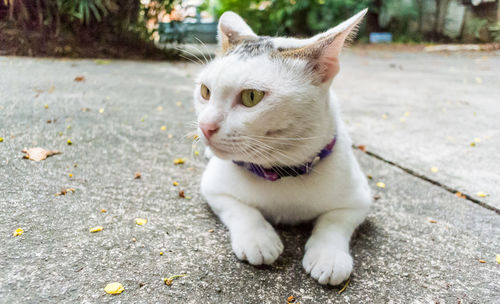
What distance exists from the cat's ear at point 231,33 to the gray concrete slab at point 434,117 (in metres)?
1.61

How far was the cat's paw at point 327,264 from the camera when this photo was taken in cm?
139

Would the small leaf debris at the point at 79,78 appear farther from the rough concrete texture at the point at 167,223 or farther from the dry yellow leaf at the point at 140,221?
the dry yellow leaf at the point at 140,221

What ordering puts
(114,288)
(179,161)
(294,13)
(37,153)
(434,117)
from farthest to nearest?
(294,13), (434,117), (179,161), (37,153), (114,288)

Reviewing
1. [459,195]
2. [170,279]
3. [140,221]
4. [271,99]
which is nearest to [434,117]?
[459,195]

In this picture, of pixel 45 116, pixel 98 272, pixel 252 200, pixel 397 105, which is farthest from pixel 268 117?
pixel 397 105

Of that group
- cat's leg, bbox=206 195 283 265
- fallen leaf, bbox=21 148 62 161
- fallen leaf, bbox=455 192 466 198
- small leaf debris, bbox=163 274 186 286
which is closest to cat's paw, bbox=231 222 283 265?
cat's leg, bbox=206 195 283 265

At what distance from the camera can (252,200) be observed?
174 cm

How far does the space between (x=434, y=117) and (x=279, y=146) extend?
3102mm

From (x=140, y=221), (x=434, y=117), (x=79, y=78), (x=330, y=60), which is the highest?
(x=330, y=60)

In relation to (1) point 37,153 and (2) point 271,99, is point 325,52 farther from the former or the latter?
(1) point 37,153

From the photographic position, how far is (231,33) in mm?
1783

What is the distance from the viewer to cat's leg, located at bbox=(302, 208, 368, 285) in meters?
1.40

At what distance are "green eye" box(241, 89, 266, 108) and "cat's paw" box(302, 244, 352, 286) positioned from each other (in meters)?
0.64

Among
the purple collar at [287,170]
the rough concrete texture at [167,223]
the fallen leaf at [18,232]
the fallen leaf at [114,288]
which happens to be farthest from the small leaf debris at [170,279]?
the fallen leaf at [18,232]
